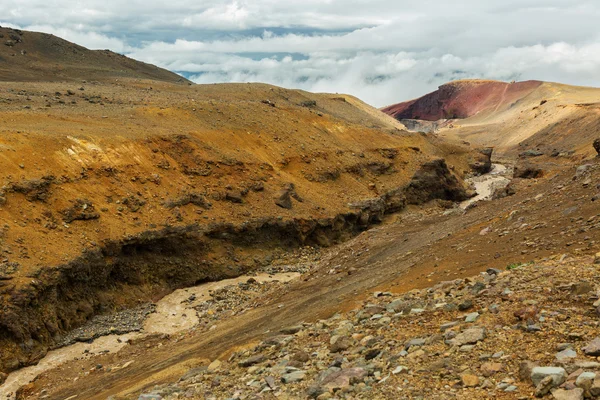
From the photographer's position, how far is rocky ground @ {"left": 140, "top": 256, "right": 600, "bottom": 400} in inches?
286

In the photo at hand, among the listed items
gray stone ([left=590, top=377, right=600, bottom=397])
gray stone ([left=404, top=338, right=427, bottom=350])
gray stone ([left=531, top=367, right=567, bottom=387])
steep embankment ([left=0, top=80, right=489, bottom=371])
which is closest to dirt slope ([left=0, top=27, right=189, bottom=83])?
steep embankment ([left=0, top=80, right=489, bottom=371])

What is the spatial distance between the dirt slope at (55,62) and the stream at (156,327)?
43233 mm

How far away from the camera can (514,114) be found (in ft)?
371

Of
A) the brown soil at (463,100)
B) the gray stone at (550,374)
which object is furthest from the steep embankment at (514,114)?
the gray stone at (550,374)

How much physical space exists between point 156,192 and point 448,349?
72.4 feet

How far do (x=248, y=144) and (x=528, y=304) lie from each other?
29.7 meters

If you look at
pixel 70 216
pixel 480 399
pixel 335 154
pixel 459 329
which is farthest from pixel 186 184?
pixel 480 399

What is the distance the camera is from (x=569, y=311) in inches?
340

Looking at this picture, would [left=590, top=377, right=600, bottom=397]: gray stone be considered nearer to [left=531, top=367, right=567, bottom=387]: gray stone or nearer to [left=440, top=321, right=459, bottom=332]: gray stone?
[left=531, top=367, right=567, bottom=387]: gray stone

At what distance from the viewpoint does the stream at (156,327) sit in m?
18.4

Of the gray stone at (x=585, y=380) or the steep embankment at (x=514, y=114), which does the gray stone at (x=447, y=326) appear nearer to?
the gray stone at (x=585, y=380)

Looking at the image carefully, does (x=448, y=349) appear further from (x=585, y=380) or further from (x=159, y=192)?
(x=159, y=192)

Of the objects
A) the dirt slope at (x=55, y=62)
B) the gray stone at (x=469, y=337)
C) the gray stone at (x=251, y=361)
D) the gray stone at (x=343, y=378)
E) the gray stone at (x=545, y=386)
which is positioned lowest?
the gray stone at (x=251, y=361)

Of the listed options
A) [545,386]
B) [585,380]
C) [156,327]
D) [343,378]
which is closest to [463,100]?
[156,327]
